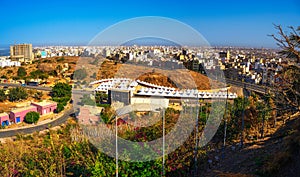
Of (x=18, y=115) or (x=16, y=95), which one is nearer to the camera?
(x=18, y=115)

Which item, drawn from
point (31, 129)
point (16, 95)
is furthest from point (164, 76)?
point (16, 95)

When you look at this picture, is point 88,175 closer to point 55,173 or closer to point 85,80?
point 55,173

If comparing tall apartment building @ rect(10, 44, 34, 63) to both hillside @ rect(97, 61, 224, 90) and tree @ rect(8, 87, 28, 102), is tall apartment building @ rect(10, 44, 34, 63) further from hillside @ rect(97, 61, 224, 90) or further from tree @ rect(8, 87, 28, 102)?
hillside @ rect(97, 61, 224, 90)

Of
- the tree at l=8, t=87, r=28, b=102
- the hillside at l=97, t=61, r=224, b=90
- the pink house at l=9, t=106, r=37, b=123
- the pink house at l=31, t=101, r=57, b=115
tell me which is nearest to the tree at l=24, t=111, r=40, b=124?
the pink house at l=9, t=106, r=37, b=123

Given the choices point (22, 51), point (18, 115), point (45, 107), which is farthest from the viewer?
point (22, 51)

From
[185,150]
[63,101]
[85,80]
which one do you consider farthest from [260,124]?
[85,80]

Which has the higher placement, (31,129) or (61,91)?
(61,91)

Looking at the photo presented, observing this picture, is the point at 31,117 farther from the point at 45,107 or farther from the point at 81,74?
the point at 81,74

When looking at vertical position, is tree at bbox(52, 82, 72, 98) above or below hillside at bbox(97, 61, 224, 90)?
below
